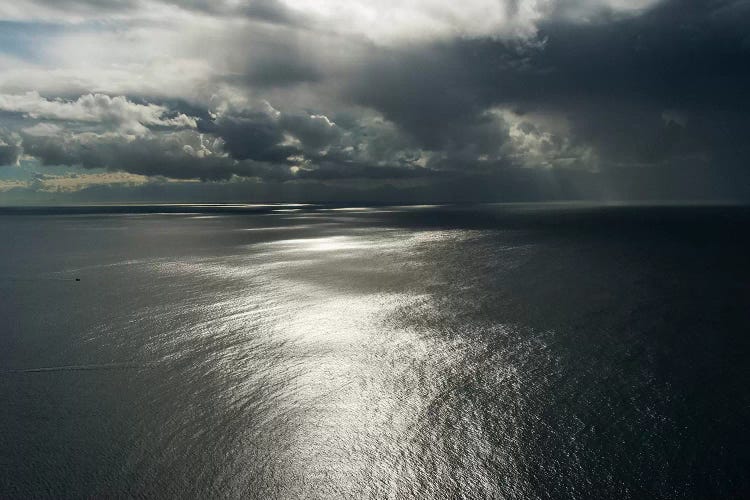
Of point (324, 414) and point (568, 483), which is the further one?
point (324, 414)

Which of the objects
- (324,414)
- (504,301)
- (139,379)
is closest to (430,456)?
(324,414)

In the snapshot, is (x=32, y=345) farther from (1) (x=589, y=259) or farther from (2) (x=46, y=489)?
(1) (x=589, y=259)

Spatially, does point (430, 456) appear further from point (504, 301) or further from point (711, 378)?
point (504, 301)

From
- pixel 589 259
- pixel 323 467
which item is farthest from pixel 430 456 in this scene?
pixel 589 259

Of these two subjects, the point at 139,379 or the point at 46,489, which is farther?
the point at 139,379

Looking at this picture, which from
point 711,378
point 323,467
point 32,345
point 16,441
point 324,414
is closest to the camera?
point 323,467

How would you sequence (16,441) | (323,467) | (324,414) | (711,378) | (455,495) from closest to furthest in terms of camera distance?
(455,495) < (323,467) < (16,441) < (324,414) < (711,378)
